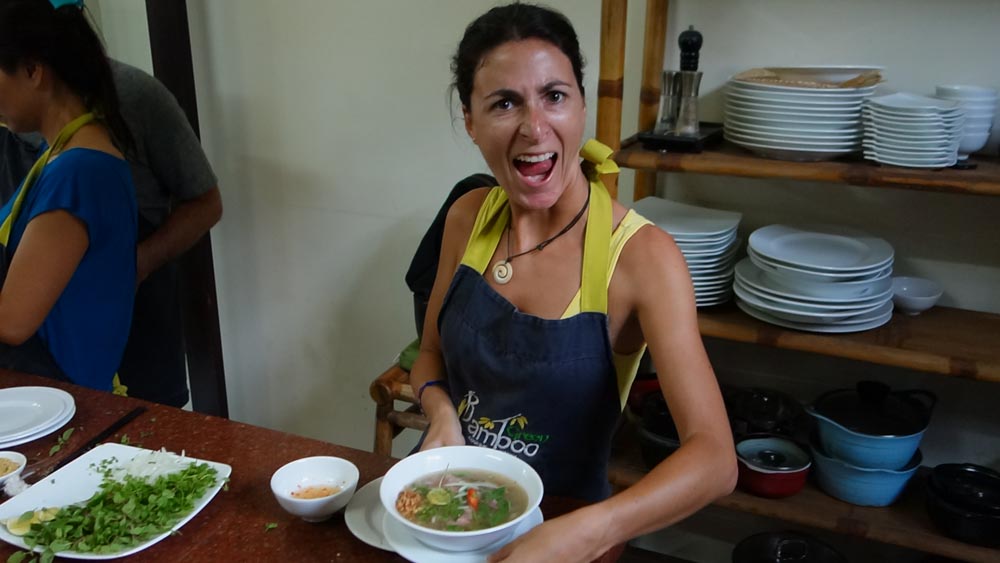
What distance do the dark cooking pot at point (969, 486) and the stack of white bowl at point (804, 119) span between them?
0.78 metres

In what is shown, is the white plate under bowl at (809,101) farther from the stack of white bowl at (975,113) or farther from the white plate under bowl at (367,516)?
the white plate under bowl at (367,516)

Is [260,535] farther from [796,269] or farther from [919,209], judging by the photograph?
[919,209]

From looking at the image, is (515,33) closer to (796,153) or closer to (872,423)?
(796,153)

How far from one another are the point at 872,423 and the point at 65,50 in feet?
6.65

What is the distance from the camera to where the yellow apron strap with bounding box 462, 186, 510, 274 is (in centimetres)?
152

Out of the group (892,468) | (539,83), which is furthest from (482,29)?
(892,468)

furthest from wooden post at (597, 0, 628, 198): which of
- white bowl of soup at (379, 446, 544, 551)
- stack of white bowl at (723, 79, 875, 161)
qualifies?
white bowl of soup at (379, 446, 544, 551)

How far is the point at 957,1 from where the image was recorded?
1841mm

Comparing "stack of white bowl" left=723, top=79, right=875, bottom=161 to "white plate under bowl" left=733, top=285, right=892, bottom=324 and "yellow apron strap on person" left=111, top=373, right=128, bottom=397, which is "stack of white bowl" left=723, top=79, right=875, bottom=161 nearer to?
"white plate under bowl" left=733, top=285, right=892, bottom=324

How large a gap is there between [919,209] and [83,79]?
200 cm

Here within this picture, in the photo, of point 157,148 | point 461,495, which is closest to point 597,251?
point 461,495

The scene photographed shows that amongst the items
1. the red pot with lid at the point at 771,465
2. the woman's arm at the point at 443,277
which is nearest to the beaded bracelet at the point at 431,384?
the woman's arm at the point at 443,277

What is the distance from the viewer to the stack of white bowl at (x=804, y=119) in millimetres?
1748

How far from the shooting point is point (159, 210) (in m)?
2.24
